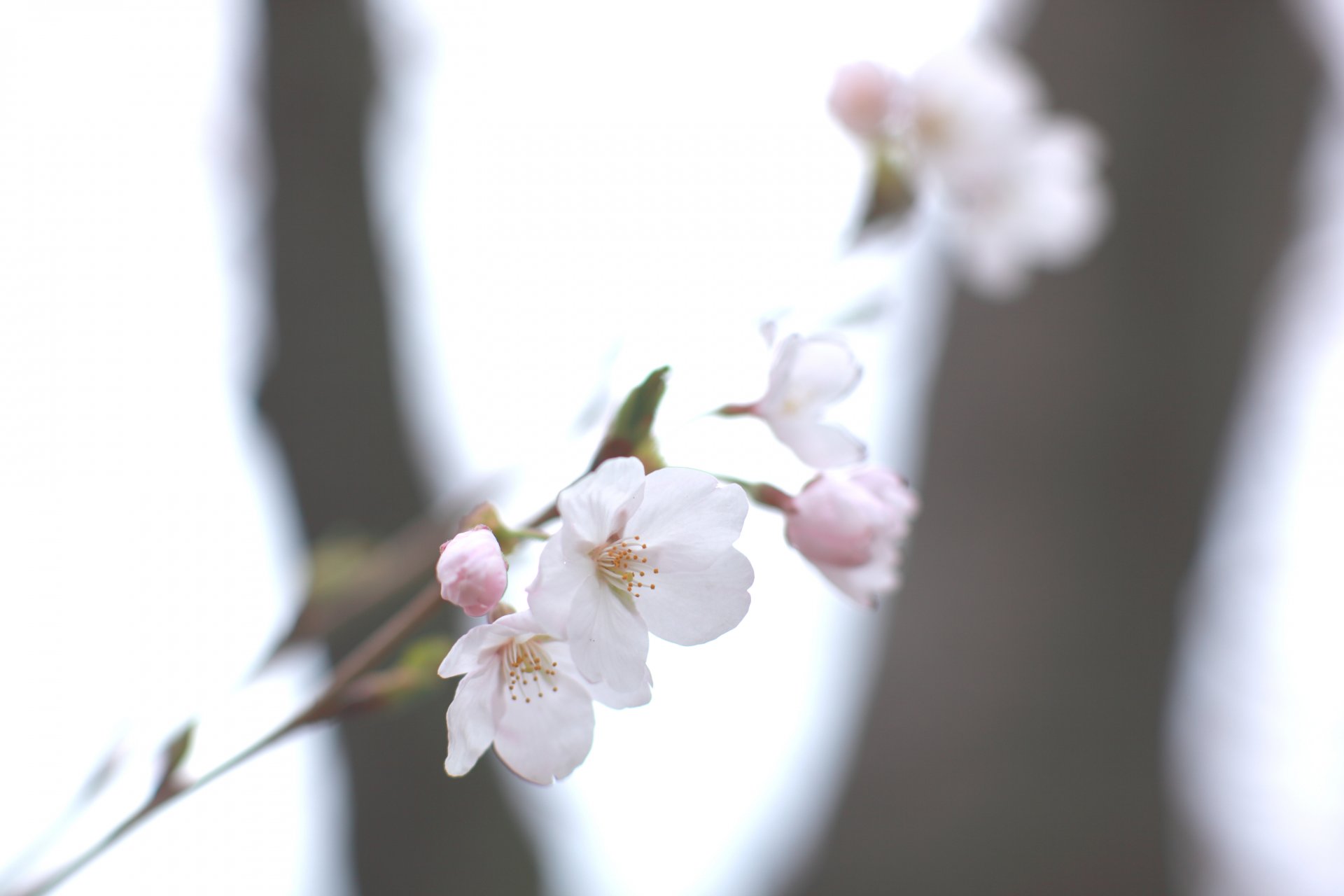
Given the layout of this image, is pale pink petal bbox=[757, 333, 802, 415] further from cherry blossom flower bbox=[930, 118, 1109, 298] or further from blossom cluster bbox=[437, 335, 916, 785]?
cherry blossom flower bbox=[930, 118, 1109, 298]

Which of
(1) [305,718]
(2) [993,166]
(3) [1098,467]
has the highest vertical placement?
(2) [993,166]

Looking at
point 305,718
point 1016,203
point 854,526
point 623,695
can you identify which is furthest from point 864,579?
point 1016,203

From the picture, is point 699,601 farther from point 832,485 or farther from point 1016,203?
point 1016,203

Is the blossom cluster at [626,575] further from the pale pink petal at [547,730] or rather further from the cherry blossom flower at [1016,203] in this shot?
the cherry blossom flower at [1016,203]

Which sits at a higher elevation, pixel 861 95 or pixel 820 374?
pixel 861 95

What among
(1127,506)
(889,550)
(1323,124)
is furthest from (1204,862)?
(889,550)

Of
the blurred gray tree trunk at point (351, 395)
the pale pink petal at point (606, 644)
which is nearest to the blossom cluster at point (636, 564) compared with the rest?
the pale pink petal at point (606, 644)
